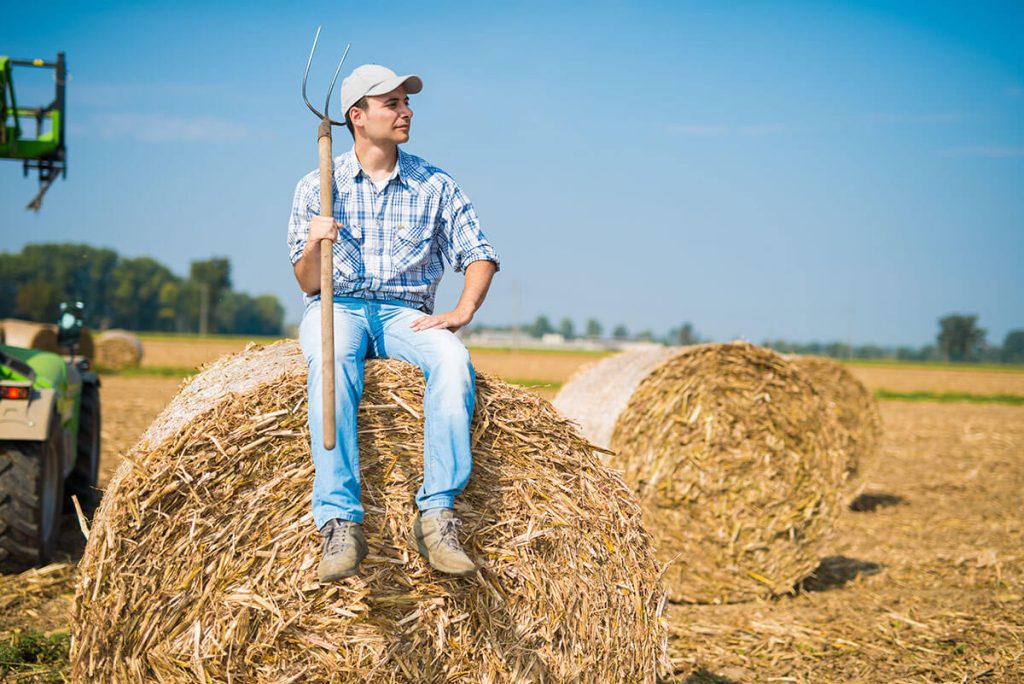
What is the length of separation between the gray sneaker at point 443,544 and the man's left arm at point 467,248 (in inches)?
35.2

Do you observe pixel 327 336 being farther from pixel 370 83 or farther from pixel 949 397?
pixel 949 397

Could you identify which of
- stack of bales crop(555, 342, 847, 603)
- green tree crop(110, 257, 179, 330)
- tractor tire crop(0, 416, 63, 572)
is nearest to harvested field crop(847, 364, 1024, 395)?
stack of bales crop(555, 342, 847, 603)

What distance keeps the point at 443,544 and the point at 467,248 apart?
132cm

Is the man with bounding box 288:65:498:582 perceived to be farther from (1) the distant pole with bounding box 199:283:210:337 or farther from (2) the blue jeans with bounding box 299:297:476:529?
(1) the distant pole with bounding box 199:283:210:337

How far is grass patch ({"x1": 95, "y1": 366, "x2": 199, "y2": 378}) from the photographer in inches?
1126

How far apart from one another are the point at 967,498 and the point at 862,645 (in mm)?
6412

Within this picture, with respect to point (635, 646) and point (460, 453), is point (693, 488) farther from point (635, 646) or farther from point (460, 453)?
point (460, 453)

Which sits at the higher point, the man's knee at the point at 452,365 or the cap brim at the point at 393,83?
the cap brim at the point at 393,83

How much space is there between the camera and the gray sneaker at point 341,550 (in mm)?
3354

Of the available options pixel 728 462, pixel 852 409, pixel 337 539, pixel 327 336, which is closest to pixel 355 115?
pixel 327 336

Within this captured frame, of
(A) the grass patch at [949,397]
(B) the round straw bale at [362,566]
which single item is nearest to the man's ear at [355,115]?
(B) the round straw bale at [362,566]

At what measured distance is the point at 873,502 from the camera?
1052cm

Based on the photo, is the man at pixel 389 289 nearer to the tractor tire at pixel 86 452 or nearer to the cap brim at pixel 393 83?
the cap brim at pixel 393 83

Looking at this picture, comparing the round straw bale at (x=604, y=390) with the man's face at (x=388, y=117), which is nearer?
the man's face at (x=388, y=117)
